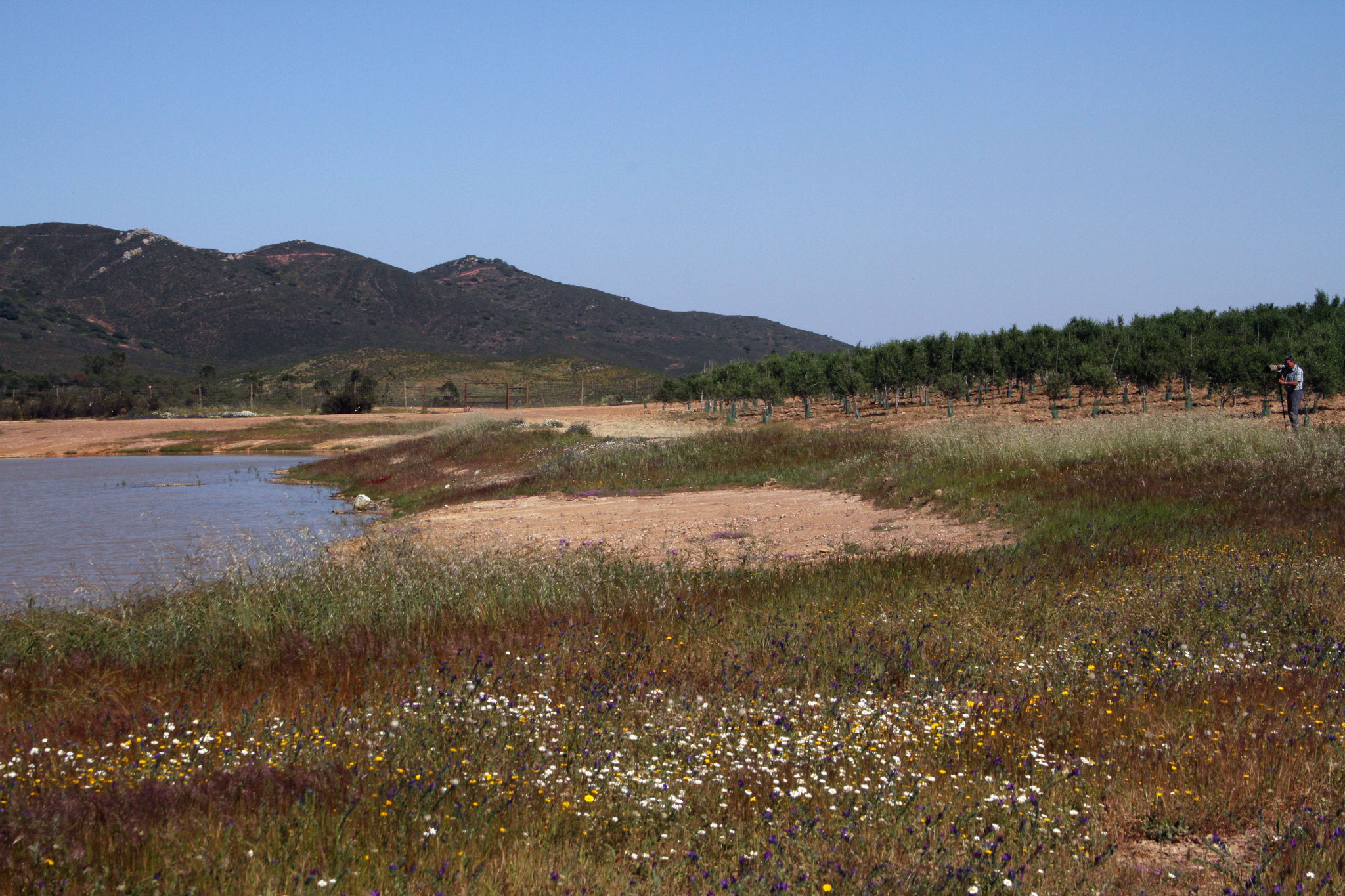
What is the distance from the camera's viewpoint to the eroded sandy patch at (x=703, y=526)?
12.2 metres

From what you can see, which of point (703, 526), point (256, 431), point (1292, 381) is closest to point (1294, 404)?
point (1292, 381)

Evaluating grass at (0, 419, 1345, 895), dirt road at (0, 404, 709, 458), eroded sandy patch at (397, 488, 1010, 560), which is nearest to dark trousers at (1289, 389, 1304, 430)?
eroded sandy patch at (397, 488, 1010, 560)

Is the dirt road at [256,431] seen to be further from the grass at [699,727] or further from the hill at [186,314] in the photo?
the hill at [186,314]

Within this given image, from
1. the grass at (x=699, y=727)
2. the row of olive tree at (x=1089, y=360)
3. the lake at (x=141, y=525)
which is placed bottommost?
the lake at (x=141, y=525)

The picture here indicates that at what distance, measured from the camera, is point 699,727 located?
4.54 meters

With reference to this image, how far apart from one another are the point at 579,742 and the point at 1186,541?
7.49m

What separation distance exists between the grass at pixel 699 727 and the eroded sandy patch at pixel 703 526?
2923 mm

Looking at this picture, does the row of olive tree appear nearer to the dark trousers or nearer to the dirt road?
the dirt road

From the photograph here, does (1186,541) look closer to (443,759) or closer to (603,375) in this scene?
(443,759)

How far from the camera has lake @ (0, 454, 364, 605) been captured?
11516mm

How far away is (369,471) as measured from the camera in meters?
32.6

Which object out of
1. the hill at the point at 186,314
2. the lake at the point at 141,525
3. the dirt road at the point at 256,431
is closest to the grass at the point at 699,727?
the lake at the point at 141,525

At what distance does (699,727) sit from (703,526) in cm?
1049

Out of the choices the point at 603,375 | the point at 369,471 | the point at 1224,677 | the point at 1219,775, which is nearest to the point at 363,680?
the point at 1219,775
